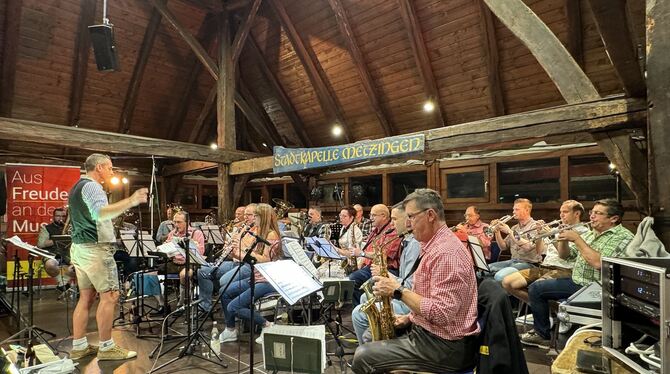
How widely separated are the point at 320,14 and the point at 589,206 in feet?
19.6

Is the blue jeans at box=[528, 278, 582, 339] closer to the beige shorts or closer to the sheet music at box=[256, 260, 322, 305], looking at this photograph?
the sheet music at box=[256, 260, 322, 305]

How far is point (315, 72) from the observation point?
8.82 m

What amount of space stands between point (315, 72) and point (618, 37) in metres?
6.33

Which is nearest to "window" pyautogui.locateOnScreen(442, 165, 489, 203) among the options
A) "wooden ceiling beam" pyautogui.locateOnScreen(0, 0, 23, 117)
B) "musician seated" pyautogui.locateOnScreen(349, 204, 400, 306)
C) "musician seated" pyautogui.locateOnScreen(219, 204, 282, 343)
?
"musician seated" pyautogui.locateOnScreen(349, 204, 400, 306)

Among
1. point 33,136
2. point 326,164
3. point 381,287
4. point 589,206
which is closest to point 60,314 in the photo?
point 33,136

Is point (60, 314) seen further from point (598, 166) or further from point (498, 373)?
point (598, 166)

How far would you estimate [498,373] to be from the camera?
2021 mm

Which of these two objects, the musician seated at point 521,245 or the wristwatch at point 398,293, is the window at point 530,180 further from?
the wristwatch at point 398,293

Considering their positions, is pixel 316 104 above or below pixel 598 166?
above

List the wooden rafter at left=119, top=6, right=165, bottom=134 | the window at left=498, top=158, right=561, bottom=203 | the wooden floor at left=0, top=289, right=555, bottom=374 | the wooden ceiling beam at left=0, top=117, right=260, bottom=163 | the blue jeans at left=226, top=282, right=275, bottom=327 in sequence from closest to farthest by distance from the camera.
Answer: the wooden floor at left=0, top=289, right=555, bottom=374 < the blue jeans at left=226, top=282, right=275, bottom=327 < the wooden ceiling beam at left=0, top=117, right=260, bottom=163 < the window at left=498, top=158, right=561, bottom=203 < the wooden rafter at left=119, top=6, right=165, bottom=134

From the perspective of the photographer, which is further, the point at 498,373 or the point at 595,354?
the point at 595,354

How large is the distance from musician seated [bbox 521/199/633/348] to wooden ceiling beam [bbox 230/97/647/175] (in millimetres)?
1014

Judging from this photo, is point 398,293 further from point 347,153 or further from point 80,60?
point 80,60

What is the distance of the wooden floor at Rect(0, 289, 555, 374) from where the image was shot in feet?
12.1
